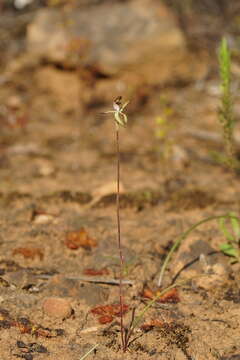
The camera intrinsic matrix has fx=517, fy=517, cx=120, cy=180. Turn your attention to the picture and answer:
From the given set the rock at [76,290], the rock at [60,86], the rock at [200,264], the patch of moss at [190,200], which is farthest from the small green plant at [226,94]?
the rock at [60,86]

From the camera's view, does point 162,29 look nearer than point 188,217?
No

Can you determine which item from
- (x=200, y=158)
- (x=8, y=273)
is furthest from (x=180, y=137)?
(x=8, y=273)

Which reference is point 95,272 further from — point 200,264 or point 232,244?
point 232,244

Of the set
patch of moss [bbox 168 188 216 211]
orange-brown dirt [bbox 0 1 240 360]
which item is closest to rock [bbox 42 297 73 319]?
orange-brown dirt [bbox 0 1 240 360]

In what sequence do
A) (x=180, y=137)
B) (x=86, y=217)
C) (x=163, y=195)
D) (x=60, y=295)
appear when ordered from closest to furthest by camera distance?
(x=60, y=295), (x=86, y=217), (x=163, y=195), (x=180, y=137)

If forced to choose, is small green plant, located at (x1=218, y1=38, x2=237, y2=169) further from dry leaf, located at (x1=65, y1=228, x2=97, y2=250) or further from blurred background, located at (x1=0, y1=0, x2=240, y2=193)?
blurred background, located at (x1=0, y1=0, x2=240, y2=193)

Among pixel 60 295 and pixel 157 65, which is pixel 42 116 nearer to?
pixel 157 65
